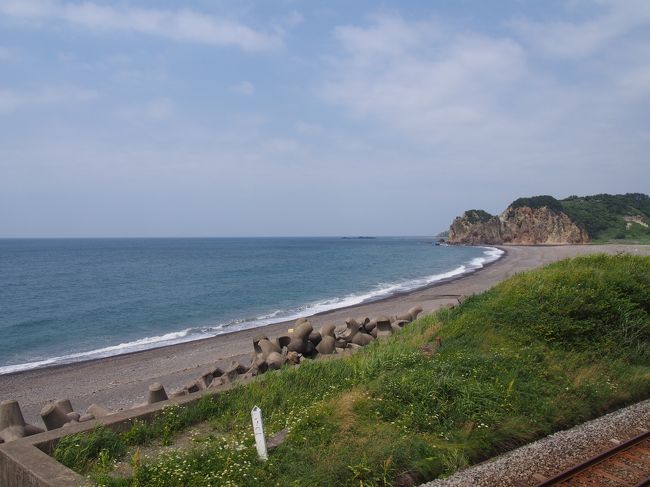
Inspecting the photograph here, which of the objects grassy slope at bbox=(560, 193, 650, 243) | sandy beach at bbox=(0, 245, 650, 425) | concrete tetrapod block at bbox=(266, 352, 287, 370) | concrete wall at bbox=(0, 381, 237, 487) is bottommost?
sandy beach at bbox=(0, 245, 650, 425)

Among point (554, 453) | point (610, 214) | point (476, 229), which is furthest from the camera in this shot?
point (476, 229)

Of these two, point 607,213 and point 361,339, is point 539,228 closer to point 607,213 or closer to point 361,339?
point 607,213

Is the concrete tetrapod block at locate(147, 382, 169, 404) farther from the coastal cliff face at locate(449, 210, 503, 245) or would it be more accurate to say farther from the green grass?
the coastal cliff face at locate(449, 210, 503, 245)

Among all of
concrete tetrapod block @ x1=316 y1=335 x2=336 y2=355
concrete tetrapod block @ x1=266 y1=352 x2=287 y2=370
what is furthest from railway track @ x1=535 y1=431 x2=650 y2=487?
concrete tetrapod block @ x1=316 y1=335 x2=336 y2=355

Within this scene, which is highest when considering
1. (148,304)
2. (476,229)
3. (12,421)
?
(476,229)

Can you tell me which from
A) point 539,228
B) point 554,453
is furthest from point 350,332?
point 539,228

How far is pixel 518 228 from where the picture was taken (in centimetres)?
14438

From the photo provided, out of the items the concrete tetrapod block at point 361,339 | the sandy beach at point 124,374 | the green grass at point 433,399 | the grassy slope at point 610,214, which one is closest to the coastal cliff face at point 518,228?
the grassy slope at point 610,214

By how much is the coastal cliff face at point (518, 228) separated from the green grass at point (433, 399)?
125370 millimetres

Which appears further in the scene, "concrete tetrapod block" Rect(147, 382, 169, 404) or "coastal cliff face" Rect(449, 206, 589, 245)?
"coastal cliff face" Rect(449, 206, 589, 245)

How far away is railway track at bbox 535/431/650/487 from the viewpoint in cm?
681

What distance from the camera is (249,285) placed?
50.9 metres

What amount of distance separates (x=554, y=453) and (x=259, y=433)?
4584mm

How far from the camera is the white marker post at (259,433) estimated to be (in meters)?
6.73
